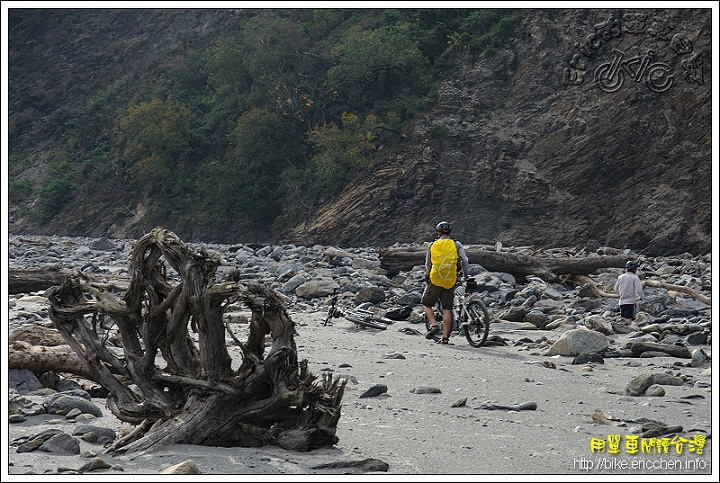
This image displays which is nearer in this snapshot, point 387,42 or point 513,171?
point 513,171

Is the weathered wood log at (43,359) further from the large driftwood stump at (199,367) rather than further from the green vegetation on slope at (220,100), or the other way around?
the green vegetation on slope at (220,100)

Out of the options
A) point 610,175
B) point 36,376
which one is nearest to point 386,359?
point 36,376

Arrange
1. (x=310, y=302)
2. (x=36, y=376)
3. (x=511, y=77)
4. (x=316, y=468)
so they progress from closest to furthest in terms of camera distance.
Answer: (x=316, y=468)
(x=36, y=376)
(x=310, y=302)
(x=511, y=77)

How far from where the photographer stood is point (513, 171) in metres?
29.3

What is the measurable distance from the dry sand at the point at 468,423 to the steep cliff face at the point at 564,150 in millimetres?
20661

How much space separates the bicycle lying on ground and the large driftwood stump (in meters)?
4.76

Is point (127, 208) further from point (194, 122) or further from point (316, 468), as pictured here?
point (316, 468)

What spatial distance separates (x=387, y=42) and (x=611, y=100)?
12.0m

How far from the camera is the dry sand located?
339 cm

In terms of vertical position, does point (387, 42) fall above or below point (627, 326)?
above

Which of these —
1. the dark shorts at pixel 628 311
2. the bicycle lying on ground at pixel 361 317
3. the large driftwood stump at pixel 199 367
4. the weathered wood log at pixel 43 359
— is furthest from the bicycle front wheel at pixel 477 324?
the weathered wood log at pixel 43 359

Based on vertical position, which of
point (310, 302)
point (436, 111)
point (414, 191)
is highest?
point (436, 111)

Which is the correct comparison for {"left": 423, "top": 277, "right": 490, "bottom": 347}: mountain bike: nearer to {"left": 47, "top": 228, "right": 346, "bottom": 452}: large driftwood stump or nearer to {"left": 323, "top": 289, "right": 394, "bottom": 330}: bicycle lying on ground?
{"left": 323, "top": 289, "right": 394, "bottom": 330}: bicycle lying on ground

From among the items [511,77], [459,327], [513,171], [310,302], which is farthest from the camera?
[511,77]
